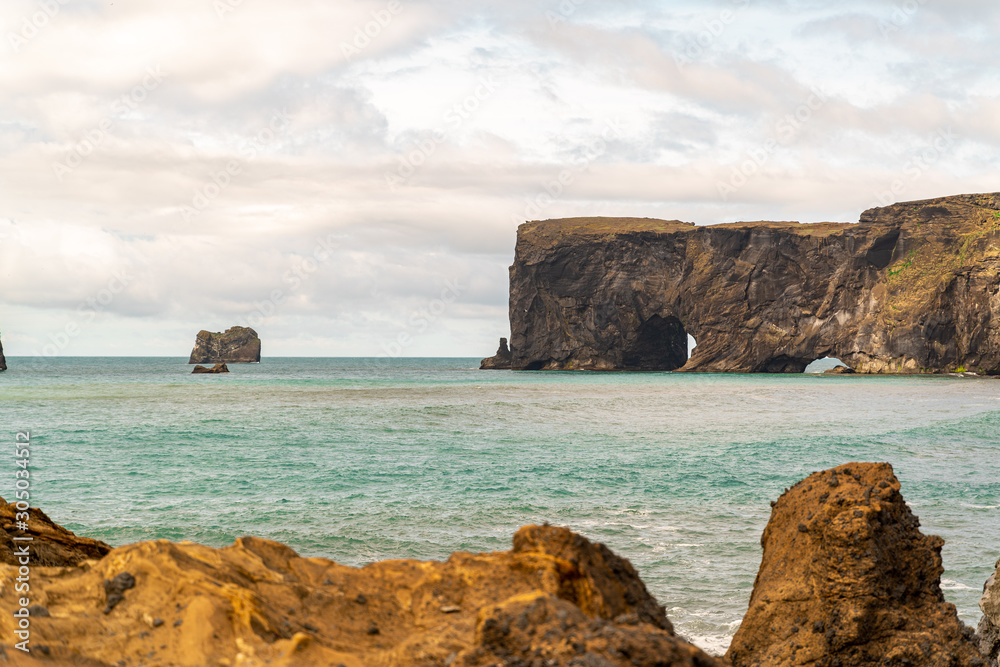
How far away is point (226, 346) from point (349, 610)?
568ft

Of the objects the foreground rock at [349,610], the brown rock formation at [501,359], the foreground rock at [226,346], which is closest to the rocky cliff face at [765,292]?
the brown rock formation at [501,359]

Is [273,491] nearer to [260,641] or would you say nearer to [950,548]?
[950,548]

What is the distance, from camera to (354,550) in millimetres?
12453

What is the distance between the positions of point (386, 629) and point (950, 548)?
37.6 feet

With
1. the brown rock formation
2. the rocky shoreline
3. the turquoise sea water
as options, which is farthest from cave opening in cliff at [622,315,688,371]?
the rocky shoreline

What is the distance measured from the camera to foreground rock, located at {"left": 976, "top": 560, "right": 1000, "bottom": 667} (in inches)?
257

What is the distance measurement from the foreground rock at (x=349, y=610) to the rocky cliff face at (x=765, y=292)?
331 ft

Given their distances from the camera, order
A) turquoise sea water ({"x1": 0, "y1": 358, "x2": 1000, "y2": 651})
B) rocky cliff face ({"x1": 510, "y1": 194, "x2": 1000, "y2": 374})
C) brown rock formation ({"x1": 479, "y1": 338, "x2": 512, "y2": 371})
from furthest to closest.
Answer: brown rock formation ({"x1": 479, "y1": 338, "x2": 512, "y2": 371})
rocky cliff face ({"x1": 510, "y1": 194, "x2": 1000, "y2": 374})
turquoise sea water ({"x1": 0, "y1": 358, "x2": 1000, "y2": 651})

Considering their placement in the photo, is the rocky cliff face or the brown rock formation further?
the brown rock formation

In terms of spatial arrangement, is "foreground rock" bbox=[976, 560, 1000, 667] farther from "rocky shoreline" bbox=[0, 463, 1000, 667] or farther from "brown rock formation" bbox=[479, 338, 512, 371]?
"brown rock formation" bbox=[479, 338, 512, 371]

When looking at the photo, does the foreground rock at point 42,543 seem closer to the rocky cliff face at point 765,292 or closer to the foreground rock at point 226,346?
the rocky cliff face at point 765,292

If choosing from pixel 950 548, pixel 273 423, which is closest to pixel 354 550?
pixel 950 548

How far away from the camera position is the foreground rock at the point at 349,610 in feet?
9.01

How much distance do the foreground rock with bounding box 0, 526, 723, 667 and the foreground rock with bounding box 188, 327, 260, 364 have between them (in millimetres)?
170406
